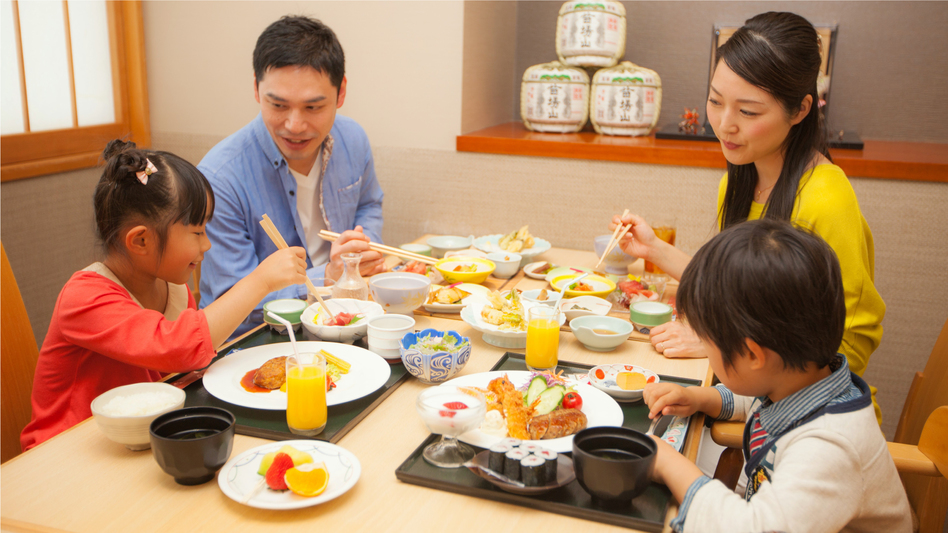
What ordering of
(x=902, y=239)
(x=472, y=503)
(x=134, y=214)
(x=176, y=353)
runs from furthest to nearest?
(x=902, y=239) → (x=134, y=214) → (x=176, y=353) → (x=472, y=503)

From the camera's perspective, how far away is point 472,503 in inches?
38.6

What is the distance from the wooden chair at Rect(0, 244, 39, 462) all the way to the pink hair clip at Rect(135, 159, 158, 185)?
0.40 m

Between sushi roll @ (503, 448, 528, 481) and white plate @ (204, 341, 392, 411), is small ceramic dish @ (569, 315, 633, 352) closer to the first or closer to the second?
white plate @ (204, 341, 392, 411)

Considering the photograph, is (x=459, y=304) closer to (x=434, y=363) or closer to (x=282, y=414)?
(x=434, y=363)

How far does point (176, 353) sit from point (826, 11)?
10.2 ft

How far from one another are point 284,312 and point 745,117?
1233 millimetres

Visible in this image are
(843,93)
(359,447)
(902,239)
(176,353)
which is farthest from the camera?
(843,93)

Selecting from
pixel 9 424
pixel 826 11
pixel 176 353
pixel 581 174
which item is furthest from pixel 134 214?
pixel 826 11

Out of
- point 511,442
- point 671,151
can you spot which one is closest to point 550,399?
point 511,442

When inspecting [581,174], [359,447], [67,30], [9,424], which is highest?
[67,30]

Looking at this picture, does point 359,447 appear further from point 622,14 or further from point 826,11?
point 826,11

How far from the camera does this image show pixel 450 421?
1.05m

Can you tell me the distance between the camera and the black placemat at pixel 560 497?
940 mm

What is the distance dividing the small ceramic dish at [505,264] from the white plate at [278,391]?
82cm
